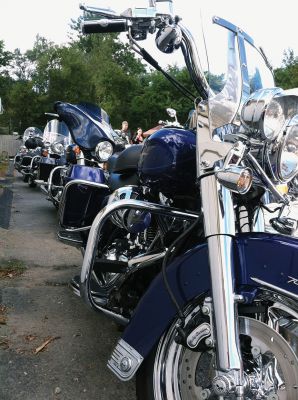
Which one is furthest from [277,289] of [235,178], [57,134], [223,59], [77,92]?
[77,92]

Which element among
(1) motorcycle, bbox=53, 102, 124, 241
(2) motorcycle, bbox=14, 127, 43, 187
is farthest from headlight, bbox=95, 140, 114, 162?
(2) motorcycle, bbox=14, 127, 43, 187

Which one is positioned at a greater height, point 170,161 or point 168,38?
point 168,38

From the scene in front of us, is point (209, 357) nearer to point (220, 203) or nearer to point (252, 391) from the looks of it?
point (252, 391)

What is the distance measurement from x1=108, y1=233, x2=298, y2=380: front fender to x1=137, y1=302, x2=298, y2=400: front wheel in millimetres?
77

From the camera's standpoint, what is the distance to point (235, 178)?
1696mm

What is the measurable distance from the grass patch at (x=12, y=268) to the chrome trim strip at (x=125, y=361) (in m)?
2.86

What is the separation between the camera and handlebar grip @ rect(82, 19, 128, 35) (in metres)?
2.06

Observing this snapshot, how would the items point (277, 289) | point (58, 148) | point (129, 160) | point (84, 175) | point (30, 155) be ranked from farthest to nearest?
point (30, 155)
point (58, 148)
point (84, 175)
point (129, 160)
point (277, 289)

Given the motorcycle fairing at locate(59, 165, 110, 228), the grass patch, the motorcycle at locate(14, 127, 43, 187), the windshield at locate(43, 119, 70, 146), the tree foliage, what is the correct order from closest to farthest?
the motorcycle fairing at locate(59, 165, 110, 228) → the grass patch → the windshield at locate(43, 119, 70, 146) → the motorcycle at locate(14, 127, 43, 187) → the tree foliage

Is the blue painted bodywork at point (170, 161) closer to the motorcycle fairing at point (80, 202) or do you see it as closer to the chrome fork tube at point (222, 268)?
the chrome fork tube at point (222, 268)

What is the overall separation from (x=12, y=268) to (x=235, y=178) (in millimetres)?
3770

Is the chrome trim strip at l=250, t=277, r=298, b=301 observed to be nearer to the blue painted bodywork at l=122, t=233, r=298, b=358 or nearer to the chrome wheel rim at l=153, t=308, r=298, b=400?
the blue painted bodywork at l=122, t=233, r=298, b=358

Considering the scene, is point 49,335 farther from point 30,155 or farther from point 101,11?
point 30,155

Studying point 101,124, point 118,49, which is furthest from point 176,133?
point 118,49
